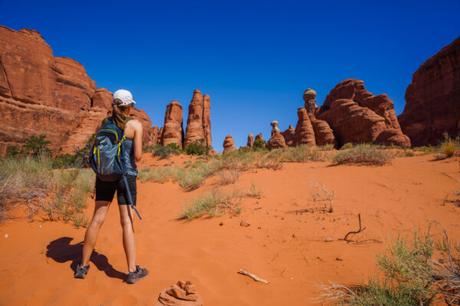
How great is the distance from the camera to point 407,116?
33.2 meters

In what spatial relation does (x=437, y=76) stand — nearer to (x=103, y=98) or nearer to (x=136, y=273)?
(x=136, y=273)

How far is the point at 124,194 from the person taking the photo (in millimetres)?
2709

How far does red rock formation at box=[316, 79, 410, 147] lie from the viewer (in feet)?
79.9

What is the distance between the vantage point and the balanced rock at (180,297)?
6.76 feet

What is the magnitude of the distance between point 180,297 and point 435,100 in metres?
38.3

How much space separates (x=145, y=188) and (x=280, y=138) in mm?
23538

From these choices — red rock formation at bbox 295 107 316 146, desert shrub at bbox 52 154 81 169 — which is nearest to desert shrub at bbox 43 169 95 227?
desert shrub at bbox 52 154 81 169

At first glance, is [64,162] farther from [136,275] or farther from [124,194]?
[136,275]

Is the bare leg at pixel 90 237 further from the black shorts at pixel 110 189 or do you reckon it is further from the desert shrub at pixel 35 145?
the desert shrub at pixel 35 145

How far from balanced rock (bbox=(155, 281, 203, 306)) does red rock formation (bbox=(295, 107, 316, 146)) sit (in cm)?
2744

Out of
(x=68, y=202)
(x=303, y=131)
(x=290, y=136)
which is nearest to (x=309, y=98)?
(x=290, y=136)

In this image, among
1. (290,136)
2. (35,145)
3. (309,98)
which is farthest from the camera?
(309,98)

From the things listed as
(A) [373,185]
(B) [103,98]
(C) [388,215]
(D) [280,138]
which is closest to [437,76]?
(D) [280,138]

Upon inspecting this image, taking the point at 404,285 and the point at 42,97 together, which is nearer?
the point at 404,285
